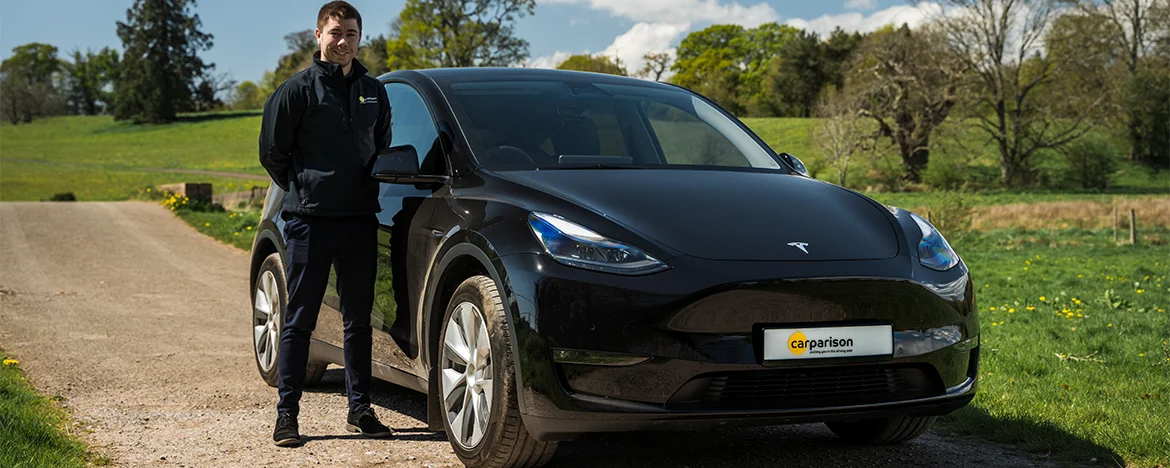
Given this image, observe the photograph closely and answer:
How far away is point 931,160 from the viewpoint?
55.8 metres

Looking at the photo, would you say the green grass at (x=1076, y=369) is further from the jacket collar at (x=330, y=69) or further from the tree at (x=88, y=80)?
the tree at (x=88, y=80)

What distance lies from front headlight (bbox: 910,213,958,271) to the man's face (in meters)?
2.49

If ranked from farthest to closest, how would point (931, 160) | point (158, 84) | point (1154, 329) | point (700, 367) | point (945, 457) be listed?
point (158, 84) → point (931, 160) → point (1154, 329) → point (945, 457) → point (700, 367)

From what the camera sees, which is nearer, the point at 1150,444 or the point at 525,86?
the point at 1150,444

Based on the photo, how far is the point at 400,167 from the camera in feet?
14.9

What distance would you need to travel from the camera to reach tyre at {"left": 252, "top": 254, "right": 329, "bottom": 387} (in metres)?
6.02

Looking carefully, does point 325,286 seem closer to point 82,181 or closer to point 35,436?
point 35,436

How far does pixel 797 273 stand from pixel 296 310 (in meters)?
2.36

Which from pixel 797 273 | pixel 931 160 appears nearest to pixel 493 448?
pixel 797 273

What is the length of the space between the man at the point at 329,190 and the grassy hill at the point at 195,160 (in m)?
32.8

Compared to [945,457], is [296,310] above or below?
above

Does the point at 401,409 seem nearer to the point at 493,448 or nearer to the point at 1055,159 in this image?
the point at 493,448

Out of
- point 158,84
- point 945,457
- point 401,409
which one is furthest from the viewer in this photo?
point 158,84

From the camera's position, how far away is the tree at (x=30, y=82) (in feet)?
334
